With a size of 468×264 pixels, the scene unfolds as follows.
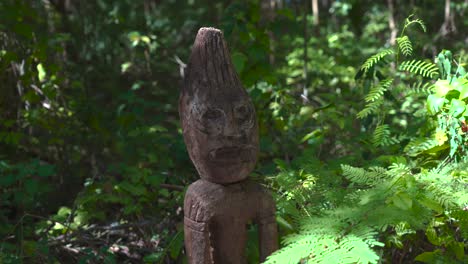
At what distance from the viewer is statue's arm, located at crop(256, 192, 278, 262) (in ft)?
→ 9.69

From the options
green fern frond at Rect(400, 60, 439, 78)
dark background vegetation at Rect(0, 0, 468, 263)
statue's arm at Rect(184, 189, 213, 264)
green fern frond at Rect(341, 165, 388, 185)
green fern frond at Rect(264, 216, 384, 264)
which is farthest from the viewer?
dark background vegetation at Rect(0, 0, 468, 263)

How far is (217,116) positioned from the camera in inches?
110

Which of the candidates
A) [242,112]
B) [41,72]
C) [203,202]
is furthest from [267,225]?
[41,72]

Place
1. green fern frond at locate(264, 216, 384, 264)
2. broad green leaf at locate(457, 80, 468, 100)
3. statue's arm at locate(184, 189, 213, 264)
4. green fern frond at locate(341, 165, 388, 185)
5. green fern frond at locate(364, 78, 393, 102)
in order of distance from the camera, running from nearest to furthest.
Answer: green fern frond at locate(264, 216, 384, 264)
green fern frond at locate(341, 165, 388, 185)
statue's arm at locate(184, 189, 213, 264)
broad green leaf at locate(457, 80, 468, 100)
green fern frond at locate(364, 78, 393, 102)

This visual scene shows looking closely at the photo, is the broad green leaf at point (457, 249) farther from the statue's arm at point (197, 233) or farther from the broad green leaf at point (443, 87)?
the statue's arm at point (197, 233)

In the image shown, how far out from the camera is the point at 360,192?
2.68 m

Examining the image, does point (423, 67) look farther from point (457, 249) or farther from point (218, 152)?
point (218, 152)

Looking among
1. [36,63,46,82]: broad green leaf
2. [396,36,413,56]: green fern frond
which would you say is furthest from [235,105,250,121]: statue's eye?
[36,63,46,82]: broad green leaf

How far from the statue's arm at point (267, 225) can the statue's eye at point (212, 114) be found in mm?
472

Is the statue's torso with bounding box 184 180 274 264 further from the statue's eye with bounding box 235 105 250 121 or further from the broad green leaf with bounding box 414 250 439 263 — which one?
the broad green leaf with bounding box 414 250 439 263

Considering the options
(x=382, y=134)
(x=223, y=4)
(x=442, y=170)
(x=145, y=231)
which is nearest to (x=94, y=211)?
(x=145, y=231)

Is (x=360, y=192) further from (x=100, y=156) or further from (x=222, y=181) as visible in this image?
(x=100, y=156)

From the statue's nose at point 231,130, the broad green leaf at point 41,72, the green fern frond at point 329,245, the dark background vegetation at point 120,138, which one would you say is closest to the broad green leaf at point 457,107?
the dark background vegetation at point 120,138

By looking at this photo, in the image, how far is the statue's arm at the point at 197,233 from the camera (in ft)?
9.43
